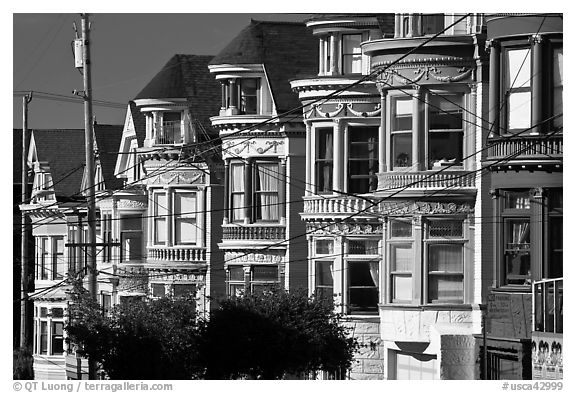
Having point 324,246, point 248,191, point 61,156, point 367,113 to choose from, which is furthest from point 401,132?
point 61,156

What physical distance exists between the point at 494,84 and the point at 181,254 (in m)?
15.1

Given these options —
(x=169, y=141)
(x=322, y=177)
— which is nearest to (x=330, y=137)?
(x=322, y=177)

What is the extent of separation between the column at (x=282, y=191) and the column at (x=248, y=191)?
72 cm

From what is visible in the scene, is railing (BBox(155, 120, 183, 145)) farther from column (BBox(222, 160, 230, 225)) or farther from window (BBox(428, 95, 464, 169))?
window (BBox(428, 95, 464, 169))

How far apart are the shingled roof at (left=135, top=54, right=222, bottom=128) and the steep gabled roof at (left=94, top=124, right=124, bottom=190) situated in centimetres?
541

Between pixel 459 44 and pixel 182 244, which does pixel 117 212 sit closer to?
pixel 182 244

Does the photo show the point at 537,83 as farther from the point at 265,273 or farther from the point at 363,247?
the point at 265,273

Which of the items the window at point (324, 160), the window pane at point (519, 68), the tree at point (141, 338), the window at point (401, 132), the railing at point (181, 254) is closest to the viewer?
the window pane at point (519, 68)

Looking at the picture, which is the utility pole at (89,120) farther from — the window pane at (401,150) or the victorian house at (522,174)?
the victorian house at (522,174)

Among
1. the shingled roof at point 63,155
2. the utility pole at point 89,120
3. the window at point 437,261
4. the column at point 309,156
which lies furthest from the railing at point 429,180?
the shingled roof at point 63,155

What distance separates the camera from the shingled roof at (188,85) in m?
44.5

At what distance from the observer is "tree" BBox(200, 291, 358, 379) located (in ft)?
105

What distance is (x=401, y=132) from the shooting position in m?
32.3
